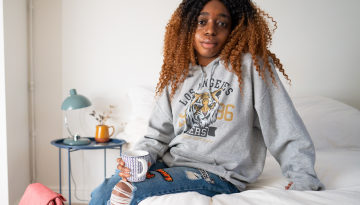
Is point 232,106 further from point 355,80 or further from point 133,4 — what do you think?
point 355,80

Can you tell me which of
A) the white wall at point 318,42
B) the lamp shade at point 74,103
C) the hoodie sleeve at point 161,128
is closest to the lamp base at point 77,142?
the lamp shade at point 74,103

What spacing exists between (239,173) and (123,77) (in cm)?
141

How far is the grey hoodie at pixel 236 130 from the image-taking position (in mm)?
918

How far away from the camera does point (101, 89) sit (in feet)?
7.14

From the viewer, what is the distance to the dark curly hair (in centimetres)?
102

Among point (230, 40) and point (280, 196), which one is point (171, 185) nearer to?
point (280, 196)

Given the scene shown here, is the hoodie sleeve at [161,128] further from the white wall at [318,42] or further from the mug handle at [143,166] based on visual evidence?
the white wall at [318,42]

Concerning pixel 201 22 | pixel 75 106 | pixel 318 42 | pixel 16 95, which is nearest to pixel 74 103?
pixel 75 106

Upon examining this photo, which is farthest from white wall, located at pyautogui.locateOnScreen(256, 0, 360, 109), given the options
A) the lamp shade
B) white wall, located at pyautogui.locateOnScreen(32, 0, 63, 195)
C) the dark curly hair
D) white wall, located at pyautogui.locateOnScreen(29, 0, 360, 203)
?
white wall, located at pyautogui.locateOnScreen(32, 0, 63, 195)

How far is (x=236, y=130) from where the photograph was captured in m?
0.99

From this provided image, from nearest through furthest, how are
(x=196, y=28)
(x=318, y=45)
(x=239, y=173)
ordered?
(x=239, y=173) → (x=196, y=28) → (x=318, y=45)

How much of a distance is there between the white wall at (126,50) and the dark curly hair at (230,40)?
98cm

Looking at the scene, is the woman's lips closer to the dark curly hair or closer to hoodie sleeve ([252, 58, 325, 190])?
the dark curly hair

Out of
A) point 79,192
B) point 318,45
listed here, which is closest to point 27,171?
point 79,192
